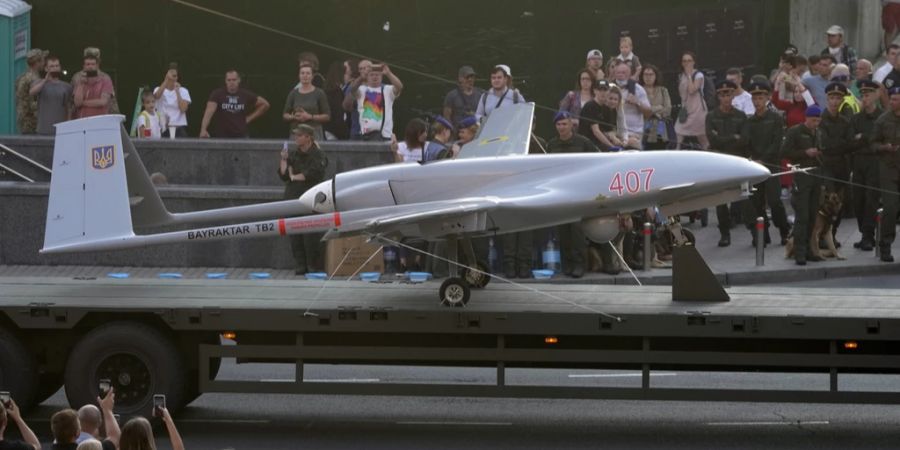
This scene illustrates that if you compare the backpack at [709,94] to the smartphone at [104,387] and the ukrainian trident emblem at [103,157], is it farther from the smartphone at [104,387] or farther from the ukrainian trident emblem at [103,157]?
the smartphone at [104,387]

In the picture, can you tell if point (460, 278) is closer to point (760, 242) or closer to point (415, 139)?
point (415, 139)

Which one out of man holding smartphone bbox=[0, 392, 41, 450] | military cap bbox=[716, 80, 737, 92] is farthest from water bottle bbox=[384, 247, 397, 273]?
man holding smartphone bbox=[0, 392, 41, 450]

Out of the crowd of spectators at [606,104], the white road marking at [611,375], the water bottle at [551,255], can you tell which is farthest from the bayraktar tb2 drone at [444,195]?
the water bottle at [551,255]

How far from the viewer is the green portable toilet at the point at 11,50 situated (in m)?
25.8

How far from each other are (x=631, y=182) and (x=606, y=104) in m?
8.20

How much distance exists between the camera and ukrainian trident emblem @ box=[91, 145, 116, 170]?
14.5 metres

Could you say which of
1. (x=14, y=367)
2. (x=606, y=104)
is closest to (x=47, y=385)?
(x=14, y=367)

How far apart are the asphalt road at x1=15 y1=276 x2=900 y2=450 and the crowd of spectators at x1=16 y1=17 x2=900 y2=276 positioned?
5460 mm

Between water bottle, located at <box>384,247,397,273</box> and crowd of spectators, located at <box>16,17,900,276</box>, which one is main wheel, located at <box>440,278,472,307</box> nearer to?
crowd of spectators, located at <box>16,17,900,276</box>

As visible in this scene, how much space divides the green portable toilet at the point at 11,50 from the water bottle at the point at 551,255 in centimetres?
981

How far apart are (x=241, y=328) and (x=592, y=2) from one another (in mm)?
14814

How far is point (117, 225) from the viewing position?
574 inches

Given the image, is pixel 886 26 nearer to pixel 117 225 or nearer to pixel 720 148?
pixel 720 148

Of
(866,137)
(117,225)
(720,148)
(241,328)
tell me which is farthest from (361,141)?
(241,328)
